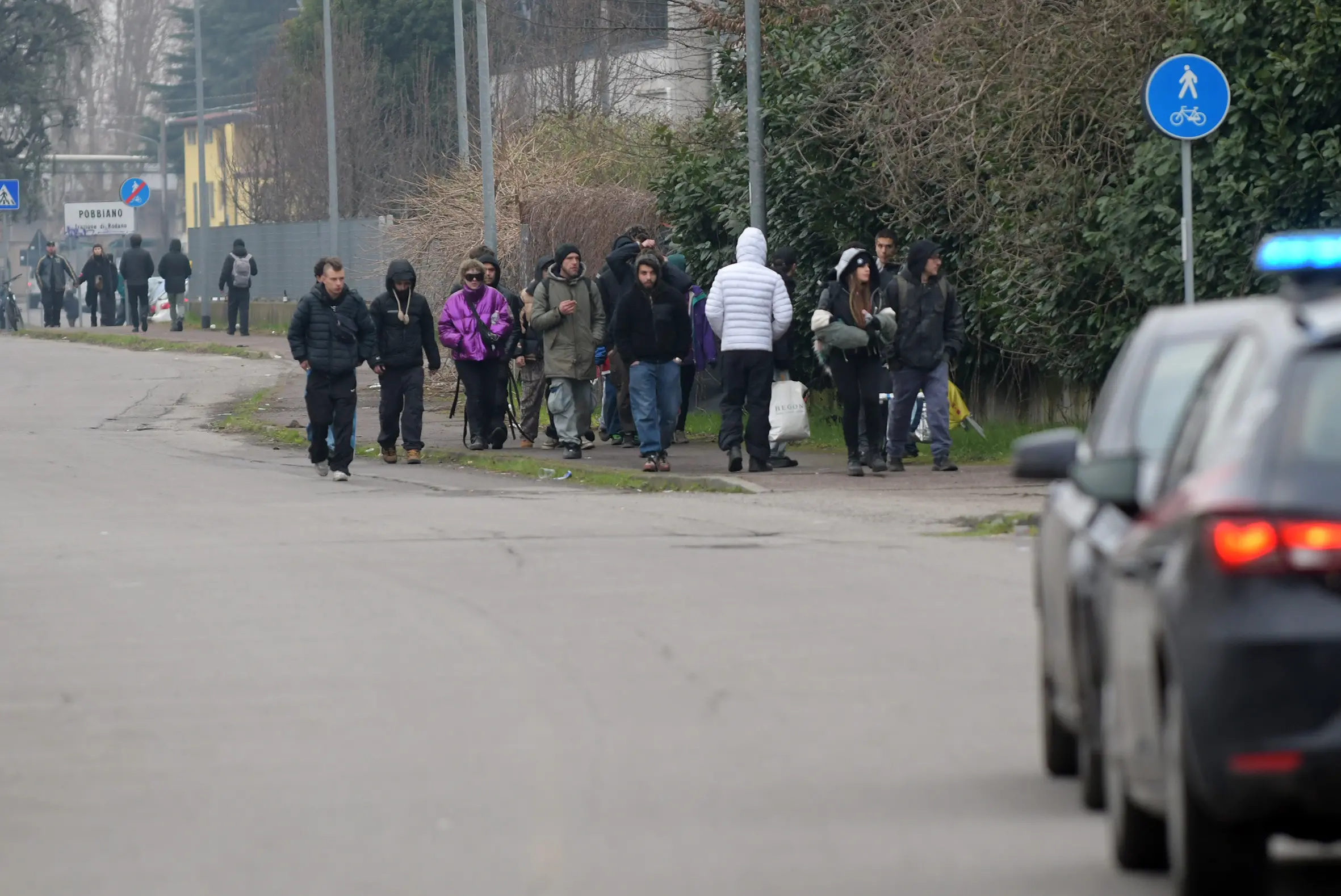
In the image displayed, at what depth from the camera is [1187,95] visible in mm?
15031

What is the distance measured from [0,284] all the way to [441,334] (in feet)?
107

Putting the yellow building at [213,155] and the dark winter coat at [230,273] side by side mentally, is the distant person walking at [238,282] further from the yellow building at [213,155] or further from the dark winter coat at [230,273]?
the yellow building at [213,155]

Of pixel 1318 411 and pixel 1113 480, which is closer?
pixel 1318 411

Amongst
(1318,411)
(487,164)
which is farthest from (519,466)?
(1318,411)

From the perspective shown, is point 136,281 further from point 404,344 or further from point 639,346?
point 639,346

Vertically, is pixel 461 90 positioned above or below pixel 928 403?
above

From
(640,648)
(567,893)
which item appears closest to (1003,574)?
(640,648)

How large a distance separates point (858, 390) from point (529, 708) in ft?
32.6

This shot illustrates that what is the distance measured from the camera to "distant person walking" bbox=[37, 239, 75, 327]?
49.5 metres

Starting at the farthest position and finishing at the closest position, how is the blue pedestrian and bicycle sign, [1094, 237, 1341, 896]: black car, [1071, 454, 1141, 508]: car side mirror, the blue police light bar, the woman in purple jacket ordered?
the blue pedestrian and bicycle sign → the woman in purple jacket → [1071, 454, 1141, 508]: car side mirror → the blue police light bar → [1094, 237, 1341, 896]: black car

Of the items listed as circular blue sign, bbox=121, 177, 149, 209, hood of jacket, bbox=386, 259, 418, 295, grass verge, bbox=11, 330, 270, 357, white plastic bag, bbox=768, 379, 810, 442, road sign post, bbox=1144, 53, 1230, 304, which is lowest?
white plastic bag, bbox=768, 379, 810, 442

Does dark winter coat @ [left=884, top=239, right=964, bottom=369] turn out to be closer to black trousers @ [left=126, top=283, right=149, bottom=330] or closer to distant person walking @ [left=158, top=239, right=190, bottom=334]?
black trousers @ [left=126, top=283, right=149, bottom=330]

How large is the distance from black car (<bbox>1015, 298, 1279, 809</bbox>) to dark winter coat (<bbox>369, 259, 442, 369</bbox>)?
13778 millimetres

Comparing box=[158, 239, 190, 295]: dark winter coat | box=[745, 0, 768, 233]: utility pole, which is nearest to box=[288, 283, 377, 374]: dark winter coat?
box=[745, 0, 768, 233]: utility pole
